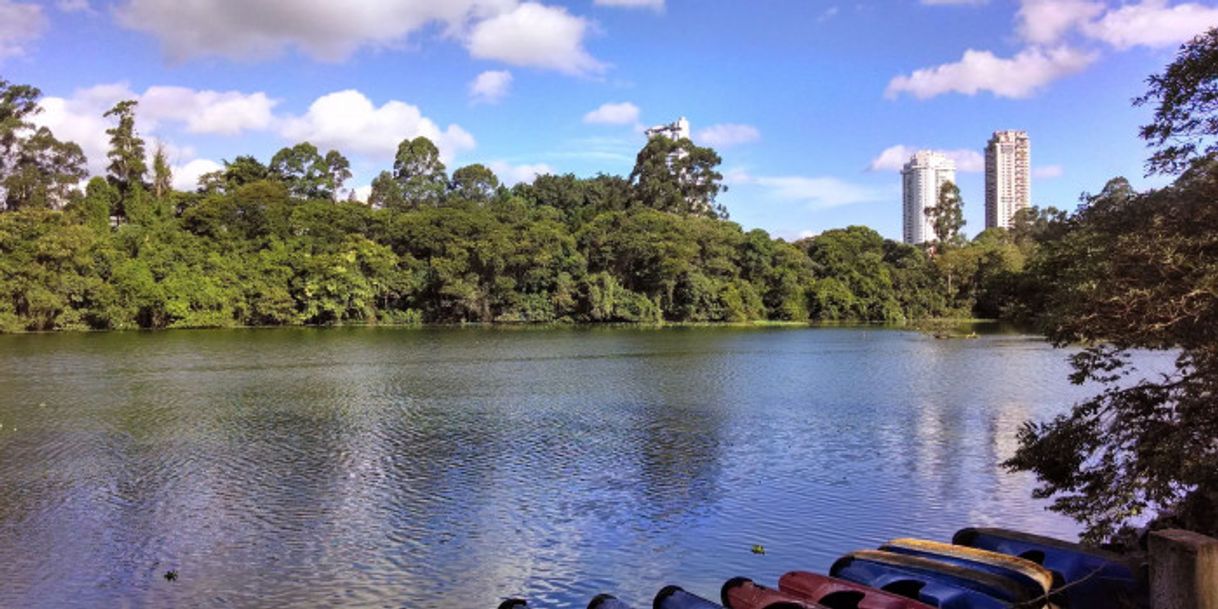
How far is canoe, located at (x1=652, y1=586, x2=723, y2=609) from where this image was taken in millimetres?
6152

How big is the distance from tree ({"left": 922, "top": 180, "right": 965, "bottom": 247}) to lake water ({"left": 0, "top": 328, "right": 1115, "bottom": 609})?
7584 cm

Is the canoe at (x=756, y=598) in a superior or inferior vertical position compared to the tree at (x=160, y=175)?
inferior

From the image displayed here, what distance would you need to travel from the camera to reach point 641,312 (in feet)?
245

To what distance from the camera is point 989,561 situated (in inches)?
269

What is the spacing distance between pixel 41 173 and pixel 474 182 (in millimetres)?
40028

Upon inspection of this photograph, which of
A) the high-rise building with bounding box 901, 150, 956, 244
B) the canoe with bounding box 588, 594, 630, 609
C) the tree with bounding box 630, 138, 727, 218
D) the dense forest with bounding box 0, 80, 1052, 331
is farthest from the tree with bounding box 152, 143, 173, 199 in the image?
the high-rise building with bounding box 901, 150, 956, 244

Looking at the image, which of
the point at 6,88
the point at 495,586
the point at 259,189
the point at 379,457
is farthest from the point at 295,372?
the point at 6,88

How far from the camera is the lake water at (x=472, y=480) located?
30.8 feet

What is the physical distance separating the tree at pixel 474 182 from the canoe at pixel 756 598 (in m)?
87.5

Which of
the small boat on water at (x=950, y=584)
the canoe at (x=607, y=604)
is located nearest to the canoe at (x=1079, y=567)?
the small boat on water at (x=950, y=584)

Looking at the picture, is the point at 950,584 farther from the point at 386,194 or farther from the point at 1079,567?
the point at 386,194

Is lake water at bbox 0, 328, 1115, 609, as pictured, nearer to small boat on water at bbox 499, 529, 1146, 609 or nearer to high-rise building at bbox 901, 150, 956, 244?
small boat on water at bbox 499, 529, 1146, 609

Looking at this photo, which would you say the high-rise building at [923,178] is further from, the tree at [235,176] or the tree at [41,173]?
the tree at [41,173]

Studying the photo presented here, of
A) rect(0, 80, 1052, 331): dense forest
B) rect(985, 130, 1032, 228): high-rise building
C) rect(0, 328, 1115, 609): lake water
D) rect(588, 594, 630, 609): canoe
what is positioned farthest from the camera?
rect(985, 130, 1032, 228): high-rise building
